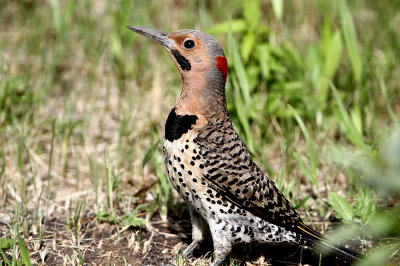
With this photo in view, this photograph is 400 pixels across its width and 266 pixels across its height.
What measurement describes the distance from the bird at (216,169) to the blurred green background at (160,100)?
585 mm

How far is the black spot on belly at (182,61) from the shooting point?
12.2 feet

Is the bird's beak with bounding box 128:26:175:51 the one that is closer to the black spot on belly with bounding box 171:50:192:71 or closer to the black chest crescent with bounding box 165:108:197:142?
the black spot on belly with bounding box 171:50:192:71

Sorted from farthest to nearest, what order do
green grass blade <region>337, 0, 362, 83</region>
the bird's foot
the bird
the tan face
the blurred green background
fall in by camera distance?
green grass blade <region>337, 0, 362, 83</region>
the blurred green background
the bird's foot
the tan face
the bird

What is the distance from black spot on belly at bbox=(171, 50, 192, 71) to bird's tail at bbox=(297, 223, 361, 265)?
134 cm

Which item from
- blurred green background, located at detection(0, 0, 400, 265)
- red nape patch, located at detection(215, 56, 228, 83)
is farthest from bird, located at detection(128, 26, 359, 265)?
blurred green background, located at detection(0, 0, 400, 265)

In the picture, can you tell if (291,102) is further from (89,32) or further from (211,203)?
(89,32)

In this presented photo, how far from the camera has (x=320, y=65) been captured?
5.59 meters

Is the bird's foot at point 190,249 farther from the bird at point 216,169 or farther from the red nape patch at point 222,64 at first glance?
the red nape patch at point 222,64

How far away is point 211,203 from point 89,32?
375cm

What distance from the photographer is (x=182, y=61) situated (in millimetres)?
3738

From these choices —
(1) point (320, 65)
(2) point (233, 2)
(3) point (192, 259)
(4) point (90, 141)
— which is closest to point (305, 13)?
(2) point (233, 2)

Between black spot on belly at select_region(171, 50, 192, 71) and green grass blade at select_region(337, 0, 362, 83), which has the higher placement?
green grass blade at select_region(337, 0, 362, 83)

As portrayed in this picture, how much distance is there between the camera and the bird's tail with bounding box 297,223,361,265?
3562 millimetres

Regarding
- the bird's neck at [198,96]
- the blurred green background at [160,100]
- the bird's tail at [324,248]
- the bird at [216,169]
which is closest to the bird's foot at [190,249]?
the bird at [216,169]
